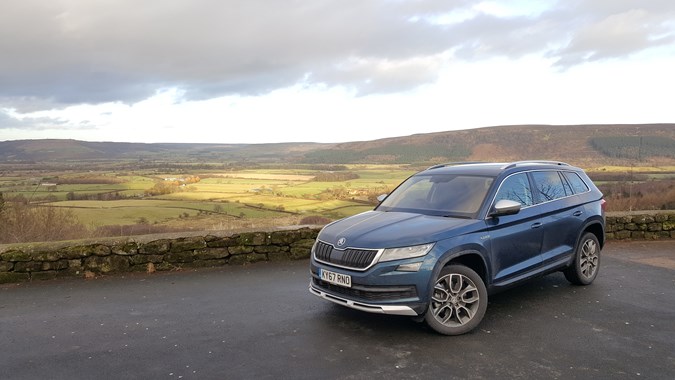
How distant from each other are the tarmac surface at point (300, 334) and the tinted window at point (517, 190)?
126cm

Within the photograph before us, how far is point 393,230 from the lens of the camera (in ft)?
15.4

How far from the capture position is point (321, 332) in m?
4.68

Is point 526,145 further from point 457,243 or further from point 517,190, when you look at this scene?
point 457,243

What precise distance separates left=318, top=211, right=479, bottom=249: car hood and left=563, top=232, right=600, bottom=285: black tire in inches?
88.9

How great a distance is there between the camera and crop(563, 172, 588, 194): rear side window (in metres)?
6.41

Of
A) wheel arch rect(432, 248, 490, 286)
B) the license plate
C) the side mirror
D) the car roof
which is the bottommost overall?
the license plate

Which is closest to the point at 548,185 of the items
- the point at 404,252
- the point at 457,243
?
the point at 457,243

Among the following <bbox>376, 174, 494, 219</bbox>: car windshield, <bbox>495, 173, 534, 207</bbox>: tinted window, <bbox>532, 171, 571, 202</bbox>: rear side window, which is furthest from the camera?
<bbox>532, 171, 571, 202</bbox>: rear side window

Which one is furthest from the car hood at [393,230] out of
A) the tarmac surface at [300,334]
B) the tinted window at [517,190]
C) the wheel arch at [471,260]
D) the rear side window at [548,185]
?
the rear side window at [548,185]

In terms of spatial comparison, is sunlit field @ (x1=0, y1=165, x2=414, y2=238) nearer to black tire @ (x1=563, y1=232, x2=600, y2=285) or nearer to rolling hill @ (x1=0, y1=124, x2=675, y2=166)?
black tire @ (x1=563, y1=232, x2=600, y2=285)

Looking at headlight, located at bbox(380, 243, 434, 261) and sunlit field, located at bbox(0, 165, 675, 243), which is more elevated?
headlight, located at bbox(380, 243, 434, 261)

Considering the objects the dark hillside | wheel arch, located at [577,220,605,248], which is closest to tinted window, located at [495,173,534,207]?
wheel arch, located at [577,220,605,248]

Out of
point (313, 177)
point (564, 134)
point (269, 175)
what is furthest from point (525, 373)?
point (564, 134)

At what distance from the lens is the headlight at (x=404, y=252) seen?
4.41 metres
